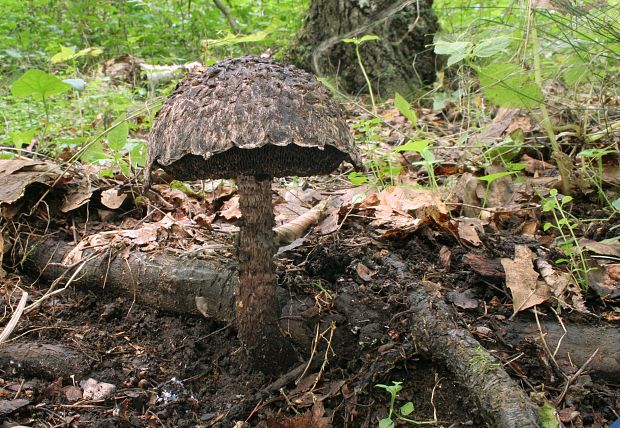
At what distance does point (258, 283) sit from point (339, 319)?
41cm

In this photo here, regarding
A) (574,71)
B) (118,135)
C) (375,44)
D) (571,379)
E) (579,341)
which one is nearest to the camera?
(571,379)

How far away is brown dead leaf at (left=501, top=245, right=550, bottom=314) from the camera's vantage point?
2.27 m

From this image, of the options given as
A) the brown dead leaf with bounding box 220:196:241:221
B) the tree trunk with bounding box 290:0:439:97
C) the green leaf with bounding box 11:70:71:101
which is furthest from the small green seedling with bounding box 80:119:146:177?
the tree trunk with bounding box 290:0:439:97

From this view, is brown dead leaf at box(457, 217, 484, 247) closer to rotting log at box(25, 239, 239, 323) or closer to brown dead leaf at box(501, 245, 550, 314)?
brown dead leaf at box(501, 245, 550, 314)

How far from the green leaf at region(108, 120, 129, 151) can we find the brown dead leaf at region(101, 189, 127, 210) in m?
0.29

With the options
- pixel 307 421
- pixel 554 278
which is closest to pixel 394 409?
pixel 307 421

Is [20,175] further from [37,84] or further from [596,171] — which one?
[596,171]

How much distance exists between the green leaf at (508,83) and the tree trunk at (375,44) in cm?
310

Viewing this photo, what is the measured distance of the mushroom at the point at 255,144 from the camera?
1933 millimetres

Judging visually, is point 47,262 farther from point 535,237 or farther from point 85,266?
point 535,237

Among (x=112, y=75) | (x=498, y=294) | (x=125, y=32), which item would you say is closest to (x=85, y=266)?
(x=498, y=294)

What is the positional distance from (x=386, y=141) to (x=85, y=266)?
10.4ft

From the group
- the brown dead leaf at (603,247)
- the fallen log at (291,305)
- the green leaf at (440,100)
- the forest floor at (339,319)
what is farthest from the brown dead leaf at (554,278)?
the green leaf at (440,100)

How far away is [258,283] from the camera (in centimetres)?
237
